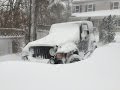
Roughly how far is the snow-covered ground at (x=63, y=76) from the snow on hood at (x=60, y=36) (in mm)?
3229

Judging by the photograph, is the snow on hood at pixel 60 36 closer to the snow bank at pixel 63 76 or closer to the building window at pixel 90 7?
the snow bank at pixel 63 76

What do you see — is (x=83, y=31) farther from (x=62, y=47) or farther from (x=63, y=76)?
(x=63, y=76)

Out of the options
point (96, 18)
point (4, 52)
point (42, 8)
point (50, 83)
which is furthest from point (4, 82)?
point (96, 18)

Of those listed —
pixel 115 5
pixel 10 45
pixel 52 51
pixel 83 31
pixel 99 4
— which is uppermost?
pixel 99 4

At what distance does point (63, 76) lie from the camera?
216 inches

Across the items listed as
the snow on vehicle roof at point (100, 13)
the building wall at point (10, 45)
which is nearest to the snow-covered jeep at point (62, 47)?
the building wall at point (10, 45)

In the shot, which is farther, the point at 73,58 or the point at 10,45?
the point at 10,45

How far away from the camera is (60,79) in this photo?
5355 millimetres

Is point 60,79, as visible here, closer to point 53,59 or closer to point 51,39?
point 53,59

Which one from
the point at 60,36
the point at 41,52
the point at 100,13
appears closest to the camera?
the point at 41,52

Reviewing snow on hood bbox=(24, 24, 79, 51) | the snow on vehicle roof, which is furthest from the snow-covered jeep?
the snow on vehicle roof

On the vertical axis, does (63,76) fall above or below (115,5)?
below

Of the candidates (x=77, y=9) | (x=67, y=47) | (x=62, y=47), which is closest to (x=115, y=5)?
(x=77, y=9)

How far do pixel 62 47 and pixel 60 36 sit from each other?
1.36 meters
